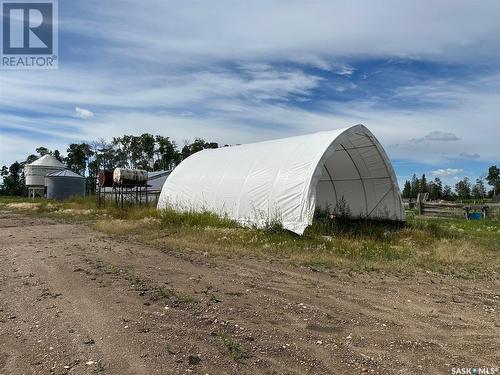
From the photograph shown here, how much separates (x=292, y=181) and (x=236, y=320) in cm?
878

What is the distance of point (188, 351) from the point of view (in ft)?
13.3

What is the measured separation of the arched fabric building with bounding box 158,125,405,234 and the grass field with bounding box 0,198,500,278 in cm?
80

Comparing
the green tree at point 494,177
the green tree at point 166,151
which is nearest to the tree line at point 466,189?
the green tree at point 494,177

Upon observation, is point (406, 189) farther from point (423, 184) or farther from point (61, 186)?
point (61, 186)

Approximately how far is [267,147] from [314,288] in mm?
10937

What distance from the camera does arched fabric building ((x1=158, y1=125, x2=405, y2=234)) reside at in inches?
520

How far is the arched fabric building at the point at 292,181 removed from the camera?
13.2 metres

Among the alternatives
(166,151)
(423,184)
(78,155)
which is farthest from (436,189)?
(78,155)

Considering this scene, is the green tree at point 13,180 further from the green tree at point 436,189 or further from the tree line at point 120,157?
the green tree at point 436,189

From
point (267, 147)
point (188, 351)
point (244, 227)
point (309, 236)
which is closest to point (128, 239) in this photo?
point (244, 227)

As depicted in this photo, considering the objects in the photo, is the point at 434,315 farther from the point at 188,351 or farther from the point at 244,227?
the point at 244,227

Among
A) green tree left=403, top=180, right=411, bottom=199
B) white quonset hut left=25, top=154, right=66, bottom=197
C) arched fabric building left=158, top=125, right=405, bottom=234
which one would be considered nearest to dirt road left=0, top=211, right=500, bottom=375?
arched fabric building left=158, top=125, right=405, bottom=234

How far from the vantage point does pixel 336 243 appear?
36.1 ft

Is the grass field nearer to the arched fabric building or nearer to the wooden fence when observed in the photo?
the arched fabric building
